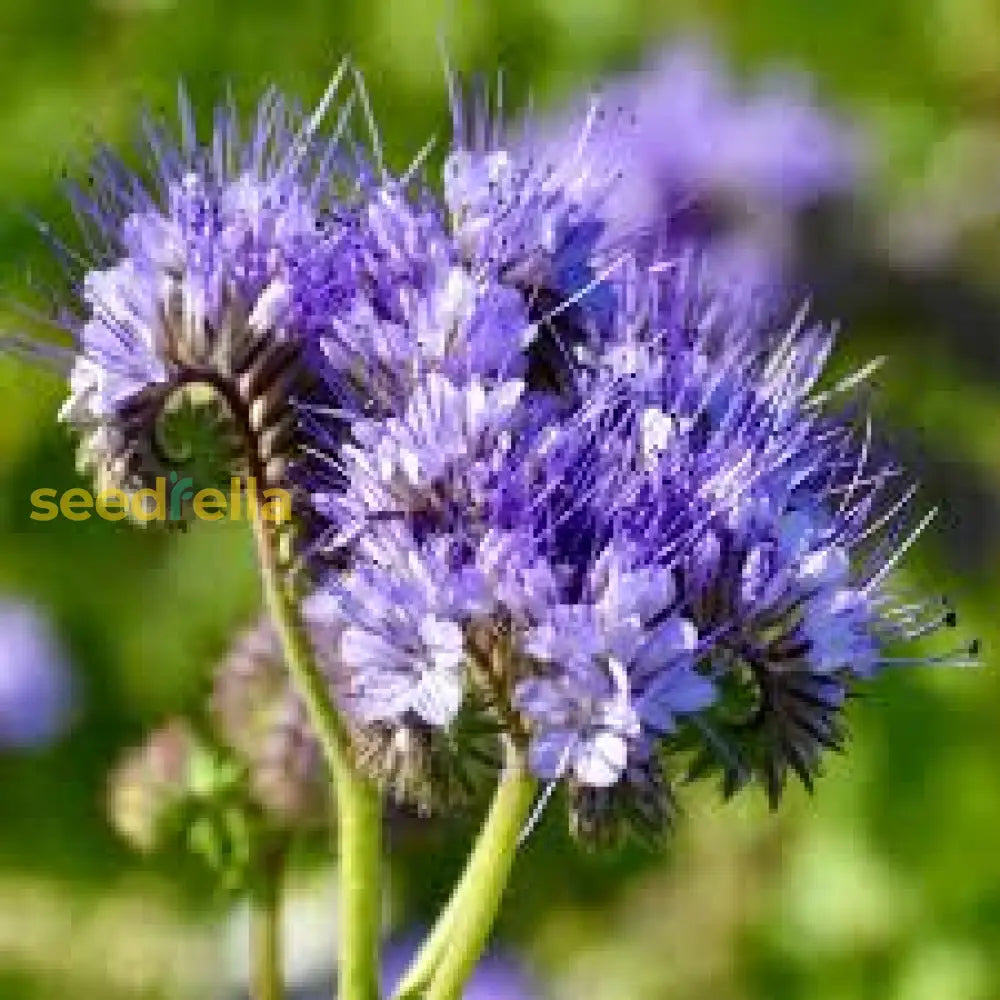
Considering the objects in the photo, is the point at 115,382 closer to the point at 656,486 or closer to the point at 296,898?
the point at 656,486

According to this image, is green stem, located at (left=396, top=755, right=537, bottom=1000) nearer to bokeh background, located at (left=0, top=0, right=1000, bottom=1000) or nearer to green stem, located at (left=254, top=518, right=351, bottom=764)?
green stem, located at (left=254, top=518, right=351, bottom=764)

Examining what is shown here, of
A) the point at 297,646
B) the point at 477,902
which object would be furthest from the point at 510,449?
the point at 477,902

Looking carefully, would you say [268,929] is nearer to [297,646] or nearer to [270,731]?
[270,731]

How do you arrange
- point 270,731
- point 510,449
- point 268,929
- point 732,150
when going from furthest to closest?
point 732,150
point 270,731
point 268,929
point 510,449

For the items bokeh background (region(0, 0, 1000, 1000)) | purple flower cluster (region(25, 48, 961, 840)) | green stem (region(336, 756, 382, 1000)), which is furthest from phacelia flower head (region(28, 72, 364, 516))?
bokeh background (region(0, 0, 1000, 1000))

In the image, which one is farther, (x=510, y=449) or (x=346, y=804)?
(x=346, y=804)

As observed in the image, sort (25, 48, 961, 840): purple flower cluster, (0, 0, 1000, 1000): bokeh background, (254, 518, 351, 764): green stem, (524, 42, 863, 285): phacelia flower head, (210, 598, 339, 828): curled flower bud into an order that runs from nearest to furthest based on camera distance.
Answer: (25, 48, 961, 840): purple flower cluster < (254, 518, 351, 764): green stem < (210, 598, 339, 828): curled flower bud < (0, 0, 1000, 1000): bokeh background < (524, 42, 863, 285): phacelia flower head

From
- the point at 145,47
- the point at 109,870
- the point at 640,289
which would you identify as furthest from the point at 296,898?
the point at 640,289
